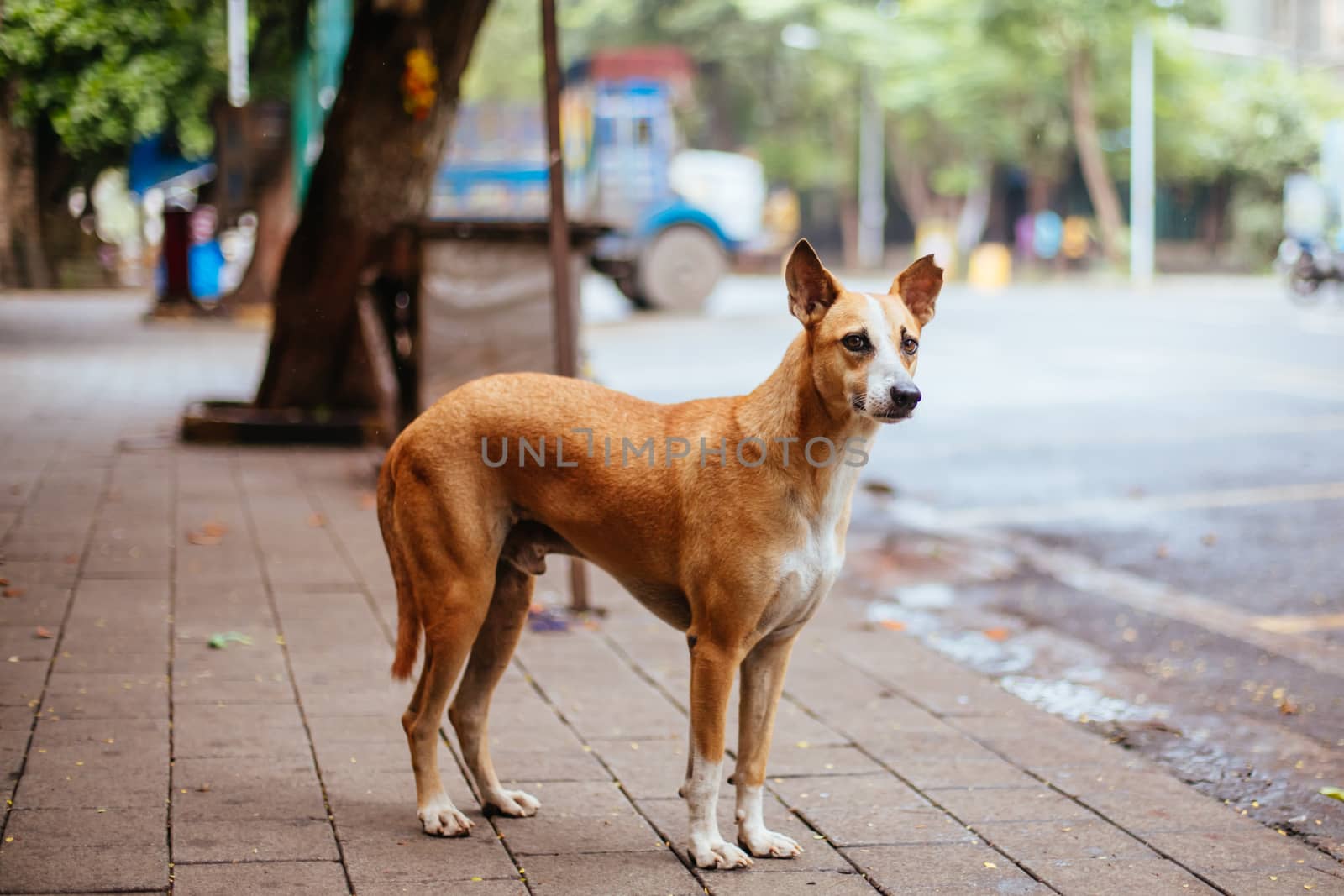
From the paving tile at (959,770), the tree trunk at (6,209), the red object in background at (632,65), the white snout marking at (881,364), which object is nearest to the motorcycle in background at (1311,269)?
the red object in background at (632,65)

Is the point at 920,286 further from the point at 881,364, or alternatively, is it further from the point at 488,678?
the point at 488,678

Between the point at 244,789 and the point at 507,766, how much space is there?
0.77 metres

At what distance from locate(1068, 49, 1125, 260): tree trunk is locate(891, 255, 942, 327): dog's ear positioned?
36421mm

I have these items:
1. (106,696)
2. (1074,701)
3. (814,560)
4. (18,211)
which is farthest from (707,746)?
(18,211)

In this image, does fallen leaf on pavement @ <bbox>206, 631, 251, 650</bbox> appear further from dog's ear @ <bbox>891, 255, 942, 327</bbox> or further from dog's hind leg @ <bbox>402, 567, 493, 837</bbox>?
dog's ear @ <bbox>891, 255, 942, 327</bbox>

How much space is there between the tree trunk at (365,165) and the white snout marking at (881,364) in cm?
705

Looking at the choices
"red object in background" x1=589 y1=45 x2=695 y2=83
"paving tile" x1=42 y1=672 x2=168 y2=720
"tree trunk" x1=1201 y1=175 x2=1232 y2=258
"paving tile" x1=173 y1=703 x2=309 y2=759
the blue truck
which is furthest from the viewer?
"tree trunk" x1=1201 y1=175 x2=1232 y2=258

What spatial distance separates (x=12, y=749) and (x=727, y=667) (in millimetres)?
2152

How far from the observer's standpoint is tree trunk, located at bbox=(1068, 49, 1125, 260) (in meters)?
38.4

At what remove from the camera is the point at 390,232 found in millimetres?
9531

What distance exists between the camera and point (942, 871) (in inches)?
150

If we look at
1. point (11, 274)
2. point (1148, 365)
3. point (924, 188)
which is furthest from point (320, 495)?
point (924, 188)

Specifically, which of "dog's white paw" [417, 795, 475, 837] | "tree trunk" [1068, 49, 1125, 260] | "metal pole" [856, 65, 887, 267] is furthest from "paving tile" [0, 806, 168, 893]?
"metal pole" [856, 65, 887, 267]

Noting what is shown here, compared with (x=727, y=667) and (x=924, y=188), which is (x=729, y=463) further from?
(x=924, y=188)
